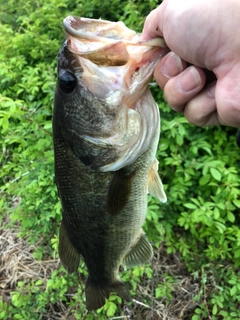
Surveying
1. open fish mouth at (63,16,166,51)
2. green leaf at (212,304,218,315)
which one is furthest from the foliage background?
open fish mouth at (63,16,166,51)

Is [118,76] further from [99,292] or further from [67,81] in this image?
[99,292]

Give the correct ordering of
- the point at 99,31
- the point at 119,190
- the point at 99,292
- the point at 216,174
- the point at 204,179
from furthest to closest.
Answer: the point at 204,179
the point at 216,174
the point at 99,292
the point at 119,190
the point at 99,31

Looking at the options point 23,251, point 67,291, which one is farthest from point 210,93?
point 23,251

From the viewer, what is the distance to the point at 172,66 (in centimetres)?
136

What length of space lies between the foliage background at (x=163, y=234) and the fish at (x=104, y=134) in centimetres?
87

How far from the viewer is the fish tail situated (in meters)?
1.83

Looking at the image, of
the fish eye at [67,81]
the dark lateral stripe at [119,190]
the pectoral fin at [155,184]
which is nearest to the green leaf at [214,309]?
the pectoral fin at [155,184]

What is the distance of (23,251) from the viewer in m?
3.17

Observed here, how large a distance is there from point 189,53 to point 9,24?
4.11 m

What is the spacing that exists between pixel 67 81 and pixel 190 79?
0.46 m

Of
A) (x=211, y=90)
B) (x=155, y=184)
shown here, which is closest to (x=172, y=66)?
(x=211, y=90)

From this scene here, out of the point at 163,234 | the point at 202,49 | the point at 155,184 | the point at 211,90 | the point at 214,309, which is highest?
the point at 202,49

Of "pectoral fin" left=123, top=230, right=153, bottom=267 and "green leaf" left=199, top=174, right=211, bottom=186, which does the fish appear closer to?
"pectoral fin" left=123, top=230, right=153, bottom=267

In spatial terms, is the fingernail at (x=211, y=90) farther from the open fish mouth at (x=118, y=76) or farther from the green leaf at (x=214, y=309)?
the green leaf at (x=214, y=309)
